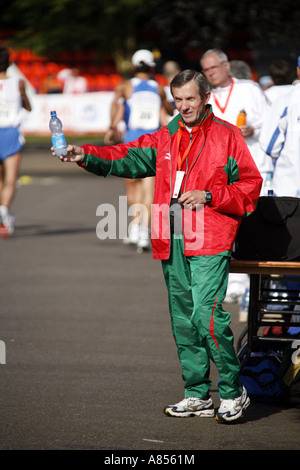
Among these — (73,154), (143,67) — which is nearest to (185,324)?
(73,154)

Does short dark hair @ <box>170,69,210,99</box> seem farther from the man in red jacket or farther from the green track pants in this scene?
the green track pants

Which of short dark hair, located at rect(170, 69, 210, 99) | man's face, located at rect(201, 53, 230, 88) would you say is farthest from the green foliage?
short dark hair, located at rect(170, 69, 210, 99)

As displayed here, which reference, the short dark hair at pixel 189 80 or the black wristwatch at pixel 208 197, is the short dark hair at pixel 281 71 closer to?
the short dark hair at pixel 189 80

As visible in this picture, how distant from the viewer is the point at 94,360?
22.9 ft

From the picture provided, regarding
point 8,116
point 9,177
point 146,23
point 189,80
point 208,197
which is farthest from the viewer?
point 146,23

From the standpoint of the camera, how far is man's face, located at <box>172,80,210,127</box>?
5.36 meters

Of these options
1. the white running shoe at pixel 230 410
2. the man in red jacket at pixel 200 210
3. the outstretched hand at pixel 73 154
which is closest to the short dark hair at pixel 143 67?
the man in red jacket at pixel 200 210

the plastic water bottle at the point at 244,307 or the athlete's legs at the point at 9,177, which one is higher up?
the athlete's legs at the point at 9,177

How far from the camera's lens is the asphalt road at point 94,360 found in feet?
17.1

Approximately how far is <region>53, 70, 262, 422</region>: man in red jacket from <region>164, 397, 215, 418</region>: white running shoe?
0.18 metres

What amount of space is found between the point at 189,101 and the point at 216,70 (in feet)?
10.6

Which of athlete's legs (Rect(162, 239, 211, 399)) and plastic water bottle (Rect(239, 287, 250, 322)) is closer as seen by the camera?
athlete's legs (Rect(162, 239, 211, 399))

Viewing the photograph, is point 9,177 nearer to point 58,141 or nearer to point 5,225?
point 5,225
